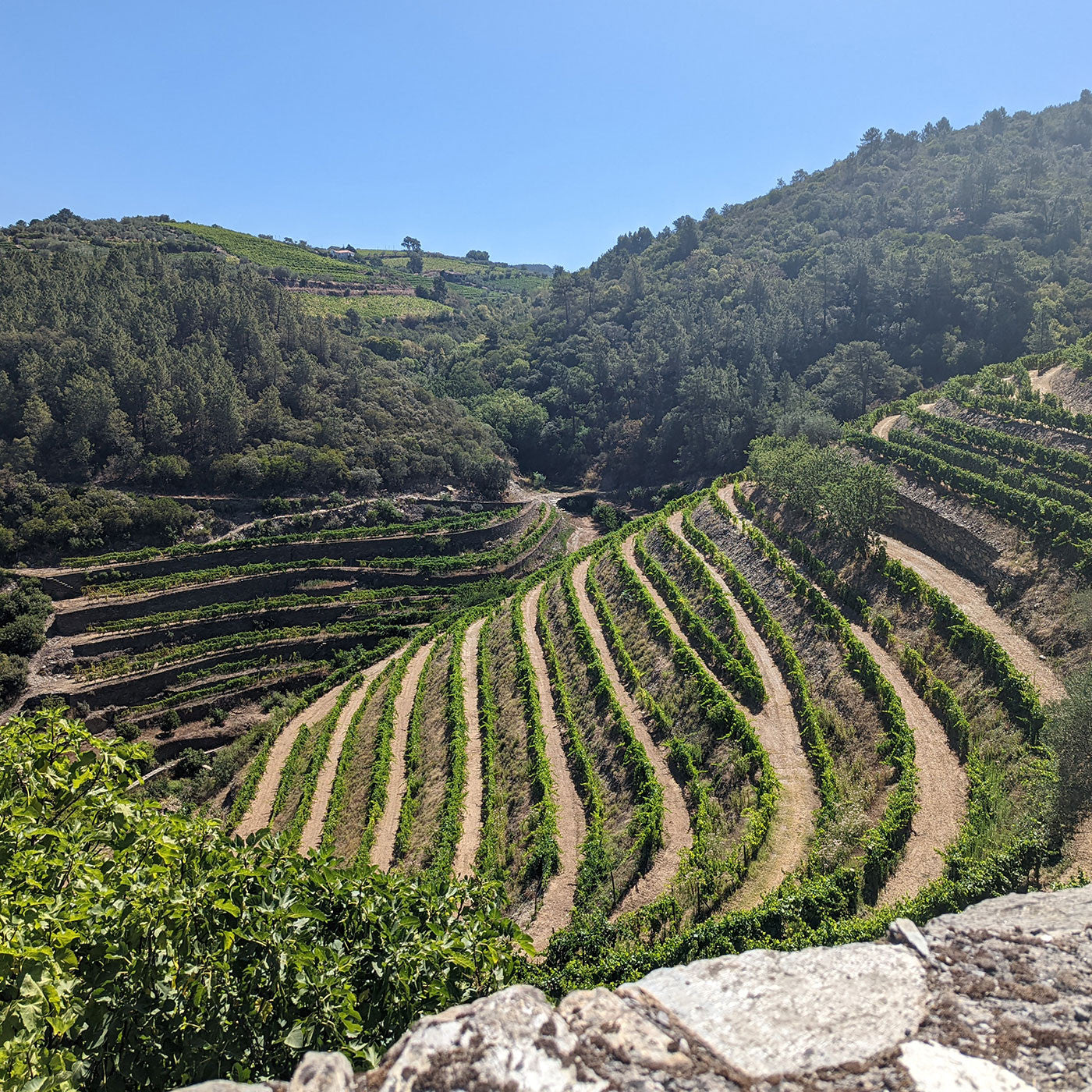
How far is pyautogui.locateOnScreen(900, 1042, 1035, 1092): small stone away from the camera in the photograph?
21.7 feet

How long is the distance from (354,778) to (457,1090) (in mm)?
30415

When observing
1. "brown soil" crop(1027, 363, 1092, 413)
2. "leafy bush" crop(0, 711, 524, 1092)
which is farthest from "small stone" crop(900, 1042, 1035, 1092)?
"brown soil" crop(1027, 363, 1092, 413)

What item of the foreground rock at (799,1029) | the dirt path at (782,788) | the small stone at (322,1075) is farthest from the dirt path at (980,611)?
the small stone at (322,1075)

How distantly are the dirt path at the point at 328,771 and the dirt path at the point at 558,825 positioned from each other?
10.4 metres

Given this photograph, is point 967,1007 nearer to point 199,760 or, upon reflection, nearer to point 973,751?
point 973,751

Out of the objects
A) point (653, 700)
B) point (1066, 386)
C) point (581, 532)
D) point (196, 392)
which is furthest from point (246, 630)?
point (1066, 386)

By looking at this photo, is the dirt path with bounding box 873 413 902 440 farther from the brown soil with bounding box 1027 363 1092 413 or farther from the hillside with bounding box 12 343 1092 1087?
the brown soil with bounding box 1027 363 1092 413

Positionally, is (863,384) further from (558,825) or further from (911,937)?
(911,937)

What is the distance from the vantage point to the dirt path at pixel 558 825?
21.8 m

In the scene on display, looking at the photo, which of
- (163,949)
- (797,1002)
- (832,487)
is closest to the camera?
(163,949)

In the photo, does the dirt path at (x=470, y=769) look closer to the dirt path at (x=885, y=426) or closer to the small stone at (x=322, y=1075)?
the small stone at (x=322, y=1075)

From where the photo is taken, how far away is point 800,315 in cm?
9125

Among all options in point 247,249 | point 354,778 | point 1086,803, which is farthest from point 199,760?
point 247,249

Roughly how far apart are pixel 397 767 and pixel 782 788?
780 inches
